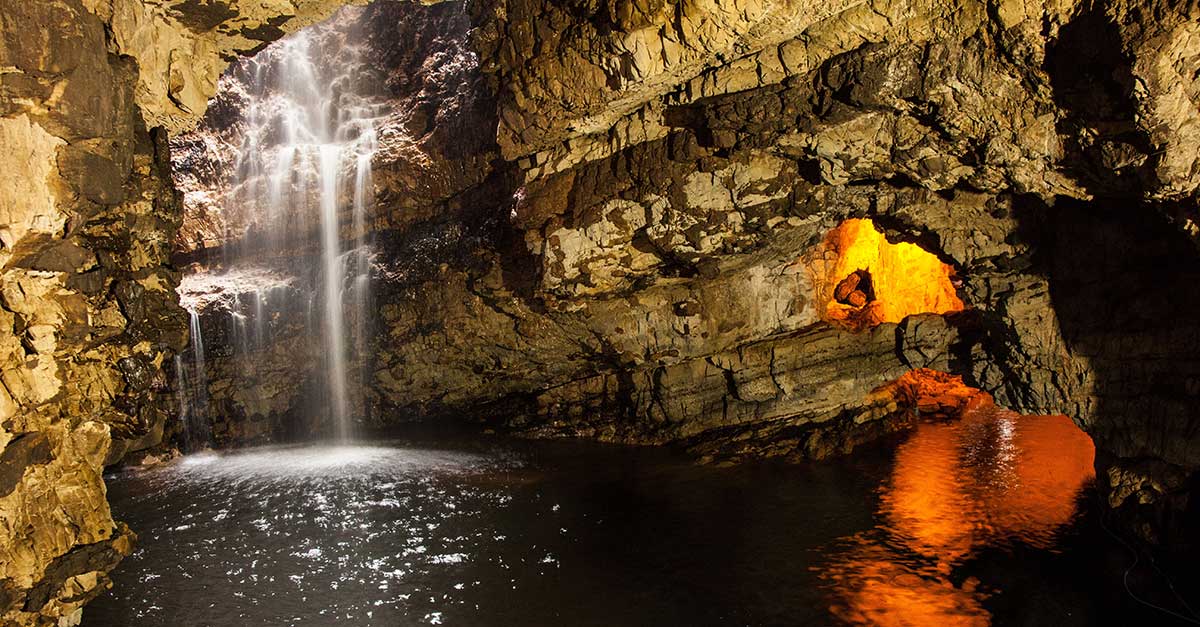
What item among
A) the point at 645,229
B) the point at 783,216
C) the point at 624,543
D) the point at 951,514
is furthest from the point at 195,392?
the point at 951,514

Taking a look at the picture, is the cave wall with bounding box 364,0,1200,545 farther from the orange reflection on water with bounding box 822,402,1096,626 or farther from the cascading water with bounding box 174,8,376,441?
the cascading water with bounding box 174,8,376,441

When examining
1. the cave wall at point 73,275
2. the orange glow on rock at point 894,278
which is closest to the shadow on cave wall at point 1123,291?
the orange glow on rock at point 894,278

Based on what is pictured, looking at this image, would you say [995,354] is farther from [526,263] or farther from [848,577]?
[526,263]

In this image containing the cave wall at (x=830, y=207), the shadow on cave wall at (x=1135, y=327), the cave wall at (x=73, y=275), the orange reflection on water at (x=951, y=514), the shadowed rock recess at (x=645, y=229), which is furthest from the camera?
the shadow on cave wall at (x=1135, y=327)

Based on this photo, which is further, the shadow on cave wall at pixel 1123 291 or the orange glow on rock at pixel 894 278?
the orange glow on rock at pixel 894 278

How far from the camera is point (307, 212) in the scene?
19250 millimetres

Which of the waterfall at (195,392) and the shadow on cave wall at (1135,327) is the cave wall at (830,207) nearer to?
the shadow on cave wall at (1135,327)

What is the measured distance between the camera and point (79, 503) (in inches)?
216

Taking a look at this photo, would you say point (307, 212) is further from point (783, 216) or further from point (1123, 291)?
point (1123, 291)

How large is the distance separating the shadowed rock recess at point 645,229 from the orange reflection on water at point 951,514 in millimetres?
1393

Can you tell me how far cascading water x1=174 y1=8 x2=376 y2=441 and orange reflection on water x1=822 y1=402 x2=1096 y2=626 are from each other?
44.3 feet

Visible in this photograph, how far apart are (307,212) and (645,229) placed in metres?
11.4

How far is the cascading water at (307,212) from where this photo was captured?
18.3m

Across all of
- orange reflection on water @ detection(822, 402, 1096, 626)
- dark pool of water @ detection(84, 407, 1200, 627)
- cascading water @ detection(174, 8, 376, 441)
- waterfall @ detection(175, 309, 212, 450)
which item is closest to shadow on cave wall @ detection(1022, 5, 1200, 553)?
dark pool of water @ detection(84, 407, 1200, 627)
